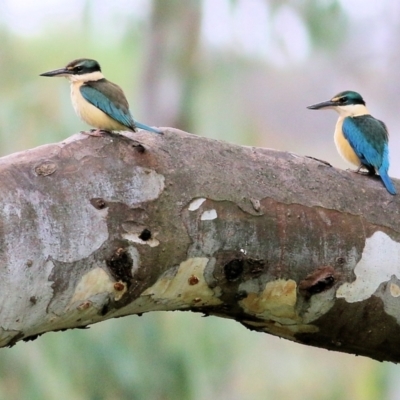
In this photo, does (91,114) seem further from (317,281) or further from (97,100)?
(317,281)

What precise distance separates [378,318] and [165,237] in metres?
0.53

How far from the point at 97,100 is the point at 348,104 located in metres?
1.08

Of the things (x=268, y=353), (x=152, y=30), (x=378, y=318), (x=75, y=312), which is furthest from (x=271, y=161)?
(x=268, y=353)

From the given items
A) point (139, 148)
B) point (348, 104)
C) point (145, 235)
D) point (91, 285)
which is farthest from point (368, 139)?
point (91, 285)

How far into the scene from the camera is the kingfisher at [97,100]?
1.99 metres

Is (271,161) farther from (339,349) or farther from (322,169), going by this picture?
(339,349)

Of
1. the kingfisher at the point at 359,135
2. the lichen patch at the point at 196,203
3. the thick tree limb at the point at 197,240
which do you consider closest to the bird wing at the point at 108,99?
the thick tree limb at the point at 197,240

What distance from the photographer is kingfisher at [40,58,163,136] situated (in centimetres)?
199

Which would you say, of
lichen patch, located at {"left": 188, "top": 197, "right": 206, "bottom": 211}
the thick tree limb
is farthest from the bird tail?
lichen patch, located at {"left": 188, "top": 197, "right": 206, "bottom": 211}

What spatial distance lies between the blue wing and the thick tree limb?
1.82ft

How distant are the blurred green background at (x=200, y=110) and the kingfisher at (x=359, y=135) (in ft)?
5.74

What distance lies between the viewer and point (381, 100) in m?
6.58

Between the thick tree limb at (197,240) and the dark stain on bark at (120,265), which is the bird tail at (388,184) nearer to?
the thick tree limb at (197,240)

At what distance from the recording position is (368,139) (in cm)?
267
